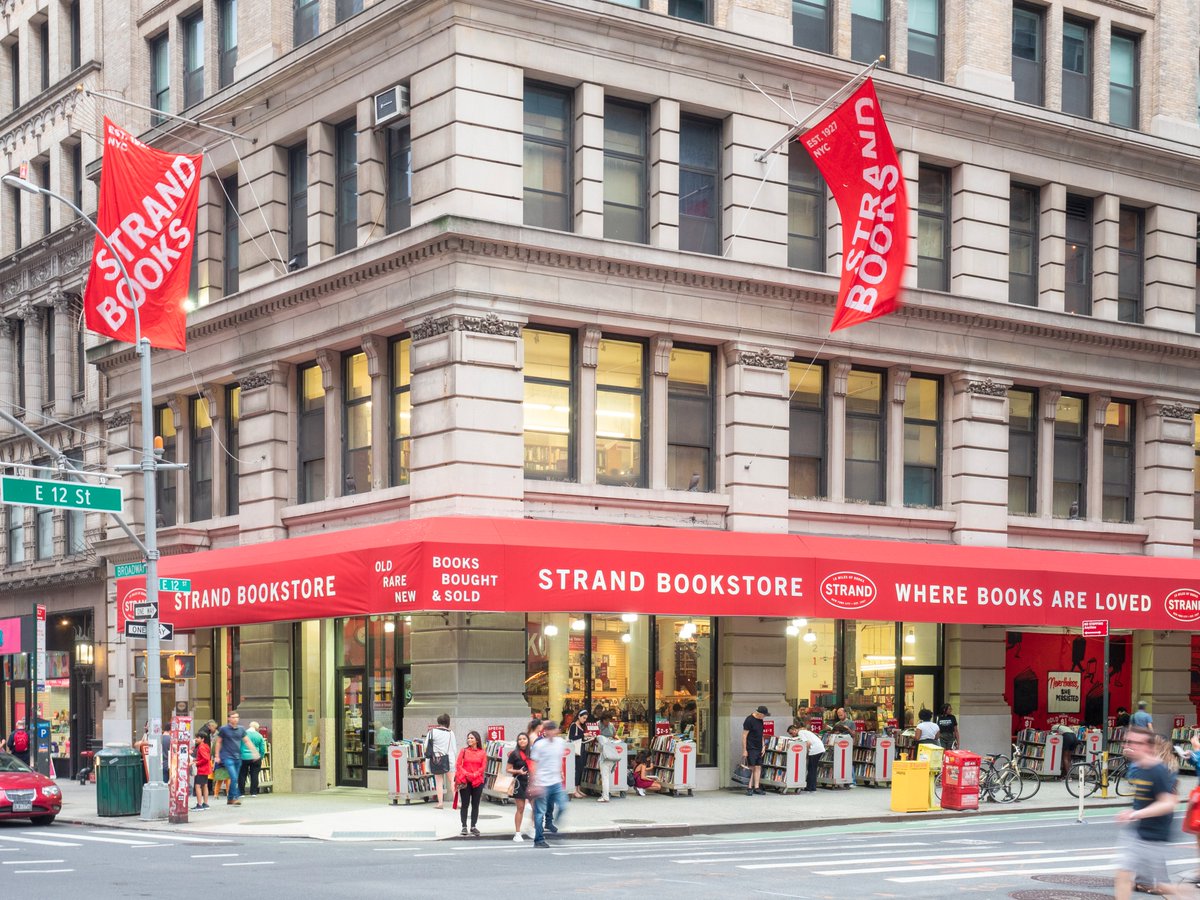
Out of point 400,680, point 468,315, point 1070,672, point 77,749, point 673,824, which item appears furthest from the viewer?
point 77,749

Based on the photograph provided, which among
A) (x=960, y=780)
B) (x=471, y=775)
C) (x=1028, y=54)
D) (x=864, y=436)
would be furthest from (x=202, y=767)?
(x=1028, y=54)

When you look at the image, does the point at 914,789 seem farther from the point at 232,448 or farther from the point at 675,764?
the point at 232,448

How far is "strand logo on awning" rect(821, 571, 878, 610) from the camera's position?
29109 millimetres

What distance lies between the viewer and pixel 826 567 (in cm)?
A: 2911

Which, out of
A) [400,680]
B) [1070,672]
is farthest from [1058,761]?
[400,680]

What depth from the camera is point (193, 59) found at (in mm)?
36125

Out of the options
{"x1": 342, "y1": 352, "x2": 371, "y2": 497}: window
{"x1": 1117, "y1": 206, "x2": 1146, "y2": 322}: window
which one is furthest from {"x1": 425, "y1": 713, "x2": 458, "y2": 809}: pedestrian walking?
{"x1": 1117, "y1": 206, "x2": 1146, "y2": 322}: window

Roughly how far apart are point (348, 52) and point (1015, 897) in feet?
70.0

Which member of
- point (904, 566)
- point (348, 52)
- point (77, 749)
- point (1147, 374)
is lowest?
point (77, 749)

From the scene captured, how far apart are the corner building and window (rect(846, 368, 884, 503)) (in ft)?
0.33

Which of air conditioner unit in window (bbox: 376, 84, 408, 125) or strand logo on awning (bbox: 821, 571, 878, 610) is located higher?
air conditioner unit in window (bbox: 376, 84, 408, 125)

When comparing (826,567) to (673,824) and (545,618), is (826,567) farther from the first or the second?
(673,824)

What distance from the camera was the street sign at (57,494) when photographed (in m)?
24.5

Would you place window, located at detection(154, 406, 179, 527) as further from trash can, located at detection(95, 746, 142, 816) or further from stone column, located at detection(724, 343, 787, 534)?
stone column, located at detection(724, 343, 787, 534)
